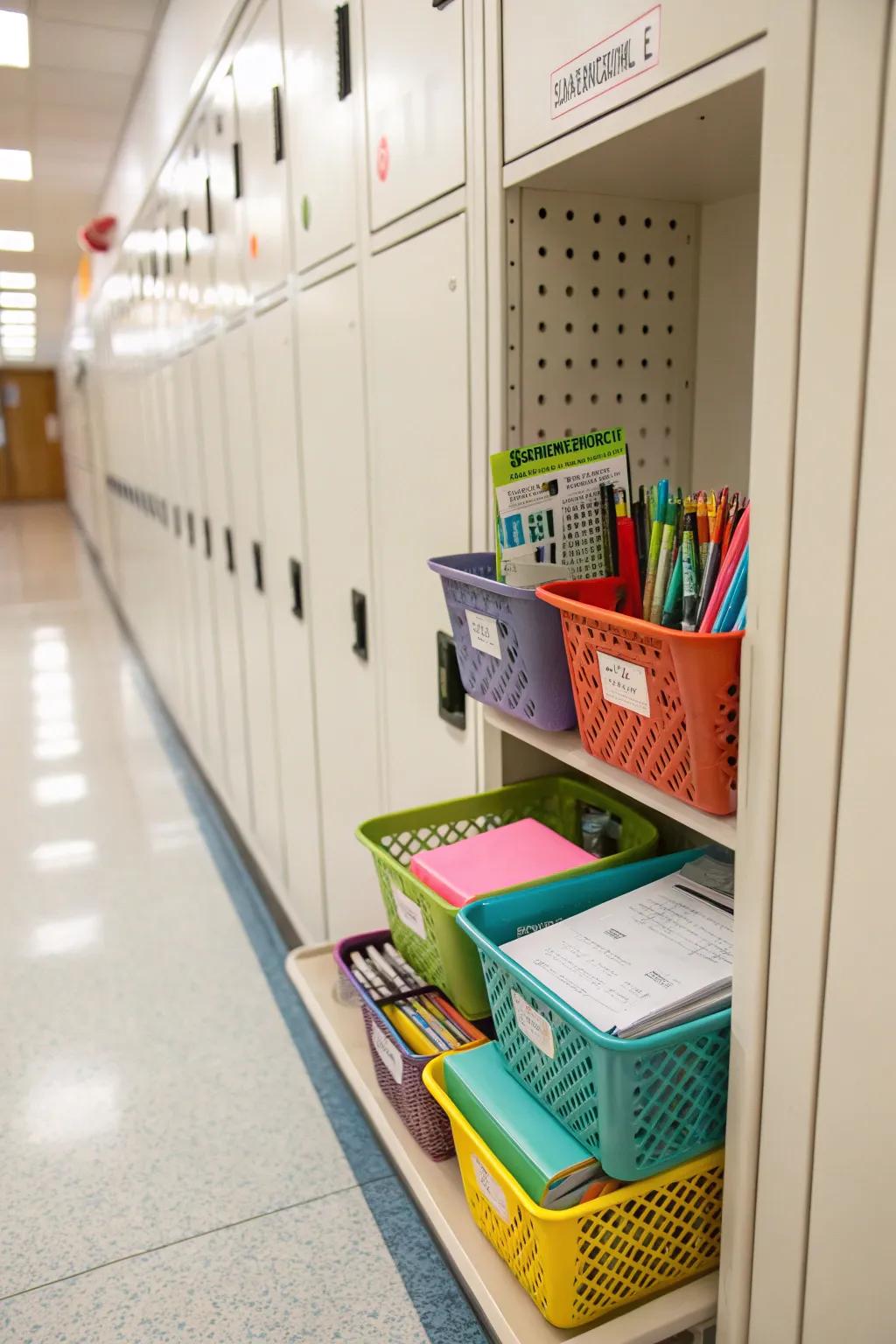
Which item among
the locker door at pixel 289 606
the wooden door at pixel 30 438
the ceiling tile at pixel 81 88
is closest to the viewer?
the locker door at pixel 289 606

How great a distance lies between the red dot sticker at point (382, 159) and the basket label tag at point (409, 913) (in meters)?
1.21

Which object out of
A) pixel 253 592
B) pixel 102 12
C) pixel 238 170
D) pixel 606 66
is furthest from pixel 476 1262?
pixel 102 12

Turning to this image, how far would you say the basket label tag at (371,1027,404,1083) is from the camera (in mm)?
1382

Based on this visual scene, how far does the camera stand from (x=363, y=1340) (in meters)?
1.64

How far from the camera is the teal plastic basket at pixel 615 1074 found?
3.29 feet

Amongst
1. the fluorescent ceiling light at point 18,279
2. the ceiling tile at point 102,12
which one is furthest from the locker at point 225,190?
the fluorescent ceiling light at point 18,279

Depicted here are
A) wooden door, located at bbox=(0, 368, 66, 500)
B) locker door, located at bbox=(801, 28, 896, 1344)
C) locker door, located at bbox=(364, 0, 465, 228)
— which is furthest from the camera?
wooden door, located at bbox=(0, 368, 66, 500)

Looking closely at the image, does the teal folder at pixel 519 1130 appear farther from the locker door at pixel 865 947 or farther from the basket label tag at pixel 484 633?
the basket label tag at pixel 484 633

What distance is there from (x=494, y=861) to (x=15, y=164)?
6.65 meters

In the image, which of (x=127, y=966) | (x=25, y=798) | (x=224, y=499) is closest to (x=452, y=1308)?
(x=127, y=966)

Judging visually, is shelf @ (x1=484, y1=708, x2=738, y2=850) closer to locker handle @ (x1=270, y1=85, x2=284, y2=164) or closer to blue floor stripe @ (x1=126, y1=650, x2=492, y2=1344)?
blue floor stripe @ (x1=126, y1=650, x2=492, y2=1344)

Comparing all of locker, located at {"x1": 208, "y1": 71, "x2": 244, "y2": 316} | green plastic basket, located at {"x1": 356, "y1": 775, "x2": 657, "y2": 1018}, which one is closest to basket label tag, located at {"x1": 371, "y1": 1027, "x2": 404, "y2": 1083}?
green plastic basket, located at {"x1": 356, "y1": 775, "x2": 657, "y2": 1018}

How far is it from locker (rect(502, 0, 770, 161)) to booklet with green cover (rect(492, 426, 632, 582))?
366 mm

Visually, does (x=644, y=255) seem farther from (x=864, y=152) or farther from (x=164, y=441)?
(x=164, y=441)
